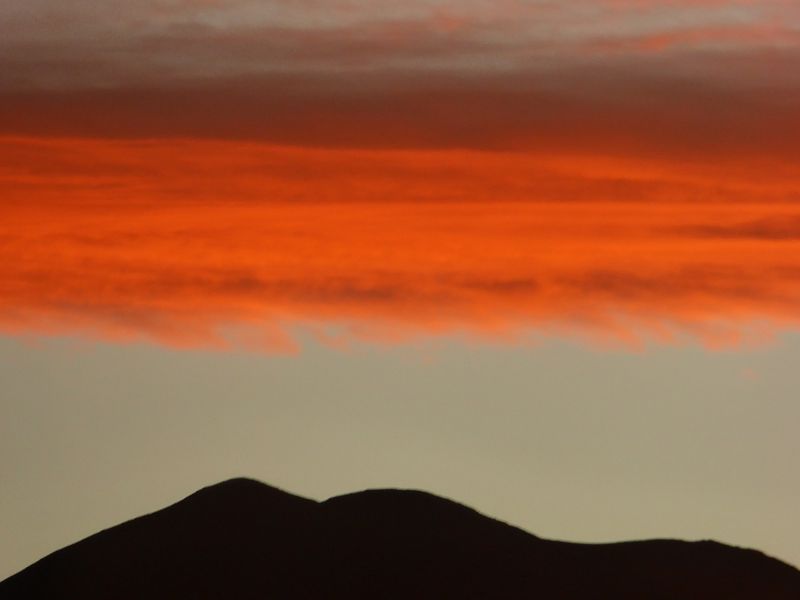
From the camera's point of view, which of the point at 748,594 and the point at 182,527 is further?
the point at 182,527

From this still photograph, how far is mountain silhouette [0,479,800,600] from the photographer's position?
106375 millimetres

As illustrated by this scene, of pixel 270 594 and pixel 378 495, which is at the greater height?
pixel 378 495

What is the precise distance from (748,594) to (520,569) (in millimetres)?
13243

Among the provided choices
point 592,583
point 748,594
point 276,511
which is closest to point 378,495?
point 276,511

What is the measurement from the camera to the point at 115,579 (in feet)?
357

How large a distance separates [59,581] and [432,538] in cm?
2250

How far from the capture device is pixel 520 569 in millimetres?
108312

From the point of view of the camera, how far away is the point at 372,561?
10738 cm

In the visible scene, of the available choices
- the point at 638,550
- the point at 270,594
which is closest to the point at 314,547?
the point at 270,594

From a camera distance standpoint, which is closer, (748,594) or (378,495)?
(748,594)

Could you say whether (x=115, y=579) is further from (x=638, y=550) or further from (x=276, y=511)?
(x=638, y=550)

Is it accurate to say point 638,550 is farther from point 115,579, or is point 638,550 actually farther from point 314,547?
point 115,579

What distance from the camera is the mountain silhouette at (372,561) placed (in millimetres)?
106375

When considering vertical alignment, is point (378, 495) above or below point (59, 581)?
above
